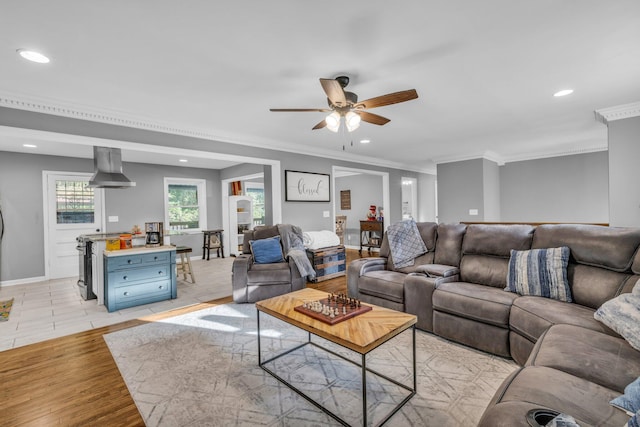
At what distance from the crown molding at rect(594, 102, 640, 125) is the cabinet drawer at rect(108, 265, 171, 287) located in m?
6.08

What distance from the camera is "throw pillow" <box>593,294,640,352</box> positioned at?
4.92 feet

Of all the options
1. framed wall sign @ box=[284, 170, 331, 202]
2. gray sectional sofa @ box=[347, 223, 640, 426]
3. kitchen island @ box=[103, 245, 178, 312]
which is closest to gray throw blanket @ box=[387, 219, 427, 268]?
gray sectional sofa @ box=[347, 223, 640, 426]

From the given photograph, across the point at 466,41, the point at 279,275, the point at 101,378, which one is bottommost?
the point at 101,378

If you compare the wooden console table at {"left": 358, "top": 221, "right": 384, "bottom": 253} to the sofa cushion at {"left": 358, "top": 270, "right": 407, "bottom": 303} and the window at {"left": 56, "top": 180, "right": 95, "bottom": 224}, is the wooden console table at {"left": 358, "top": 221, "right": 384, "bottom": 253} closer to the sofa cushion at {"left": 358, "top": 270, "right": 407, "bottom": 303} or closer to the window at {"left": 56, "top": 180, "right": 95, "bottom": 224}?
the sofa cushion at {"left": 358, "top": 270, "right": 407, "bottom": 303}

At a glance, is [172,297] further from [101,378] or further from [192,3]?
[192,3]

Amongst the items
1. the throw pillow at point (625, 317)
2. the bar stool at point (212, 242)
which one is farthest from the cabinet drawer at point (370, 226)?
the throw pillow at point (625, 317)

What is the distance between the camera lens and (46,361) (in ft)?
8.06

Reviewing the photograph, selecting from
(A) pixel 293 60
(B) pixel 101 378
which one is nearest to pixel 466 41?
(A) pixel 293 60

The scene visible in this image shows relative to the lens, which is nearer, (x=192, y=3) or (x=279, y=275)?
(x=192, y=3)

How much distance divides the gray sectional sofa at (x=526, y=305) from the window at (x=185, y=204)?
5.45 metres

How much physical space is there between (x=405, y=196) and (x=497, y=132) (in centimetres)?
435

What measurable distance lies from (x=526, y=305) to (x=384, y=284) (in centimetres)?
128

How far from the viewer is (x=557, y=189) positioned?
Result: 6484mm

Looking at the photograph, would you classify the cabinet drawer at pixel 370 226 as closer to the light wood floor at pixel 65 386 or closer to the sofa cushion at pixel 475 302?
the sofa cushion at pixel 475 302
